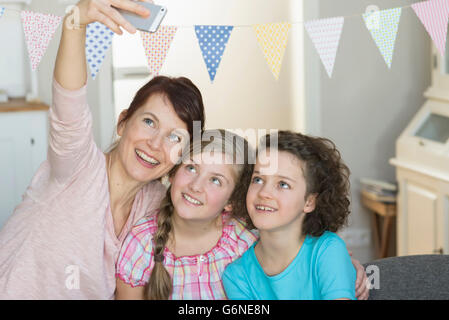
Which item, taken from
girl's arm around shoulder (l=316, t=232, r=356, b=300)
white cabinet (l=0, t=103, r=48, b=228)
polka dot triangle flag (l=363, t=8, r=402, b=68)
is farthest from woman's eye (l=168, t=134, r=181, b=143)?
white cabinet (l=0, t=103, r=48, b=228)

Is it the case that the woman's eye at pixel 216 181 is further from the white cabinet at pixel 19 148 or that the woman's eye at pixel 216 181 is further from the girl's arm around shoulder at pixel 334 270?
the white cabinet at pixel 19 148

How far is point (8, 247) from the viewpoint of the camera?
4.63 feet

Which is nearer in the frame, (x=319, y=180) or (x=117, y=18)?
(x=117, y=18)

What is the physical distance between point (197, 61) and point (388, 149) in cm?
159

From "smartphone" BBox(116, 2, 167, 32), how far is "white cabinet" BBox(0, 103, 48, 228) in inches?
84.8

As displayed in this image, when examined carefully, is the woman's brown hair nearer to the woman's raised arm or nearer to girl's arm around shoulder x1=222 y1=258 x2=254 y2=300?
girl's arm around shoulder x1=222 y1=258 x2=254 y2=300

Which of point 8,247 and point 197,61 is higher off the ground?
point 197,61

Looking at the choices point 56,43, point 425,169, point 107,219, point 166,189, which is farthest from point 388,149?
point 107,219

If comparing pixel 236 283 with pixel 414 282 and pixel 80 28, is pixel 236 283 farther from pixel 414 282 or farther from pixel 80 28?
pixel 80 28

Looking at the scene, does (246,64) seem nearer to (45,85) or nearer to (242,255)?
(45,85)

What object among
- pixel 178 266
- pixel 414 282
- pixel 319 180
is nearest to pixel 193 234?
pixel 178 266

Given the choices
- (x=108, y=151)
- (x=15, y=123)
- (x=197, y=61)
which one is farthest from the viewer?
(x=197, y=61)

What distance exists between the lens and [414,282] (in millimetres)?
1467

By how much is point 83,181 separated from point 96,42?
0.42 m
